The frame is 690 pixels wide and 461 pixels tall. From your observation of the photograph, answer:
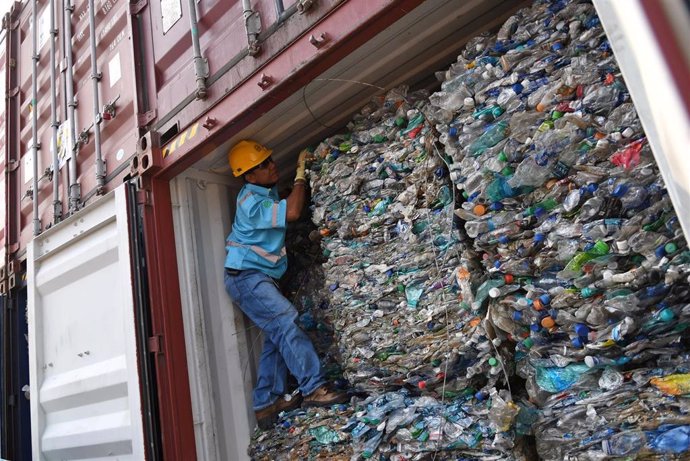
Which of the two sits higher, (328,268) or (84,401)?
(328,268)

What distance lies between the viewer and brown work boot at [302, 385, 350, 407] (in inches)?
109

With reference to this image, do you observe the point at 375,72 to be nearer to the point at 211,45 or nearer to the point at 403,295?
the point at 211,45

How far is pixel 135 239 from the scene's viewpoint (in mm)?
2986

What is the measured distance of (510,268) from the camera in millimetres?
2104

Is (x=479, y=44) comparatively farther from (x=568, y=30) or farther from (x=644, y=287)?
(x=644, y=287)

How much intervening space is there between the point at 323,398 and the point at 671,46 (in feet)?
7.97

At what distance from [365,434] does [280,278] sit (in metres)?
1.19

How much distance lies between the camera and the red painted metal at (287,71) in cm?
209

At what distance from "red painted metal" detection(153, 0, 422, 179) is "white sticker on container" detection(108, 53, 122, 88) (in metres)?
0.84

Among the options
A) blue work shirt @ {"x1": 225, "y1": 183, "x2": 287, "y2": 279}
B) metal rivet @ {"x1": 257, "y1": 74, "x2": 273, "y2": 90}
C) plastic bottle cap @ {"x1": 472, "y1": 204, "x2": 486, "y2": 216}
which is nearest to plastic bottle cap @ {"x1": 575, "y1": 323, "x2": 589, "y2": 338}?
plastic bottle cap @ {"x1": 472, "y1": 204, "x2": 486, "y2": 216}

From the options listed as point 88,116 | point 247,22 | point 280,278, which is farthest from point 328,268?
point 88,116

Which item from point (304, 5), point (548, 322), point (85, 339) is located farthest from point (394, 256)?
point (85, 339)

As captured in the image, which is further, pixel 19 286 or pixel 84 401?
pixel 19 286

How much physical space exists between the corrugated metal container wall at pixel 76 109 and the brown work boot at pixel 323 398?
1603 millimetres
